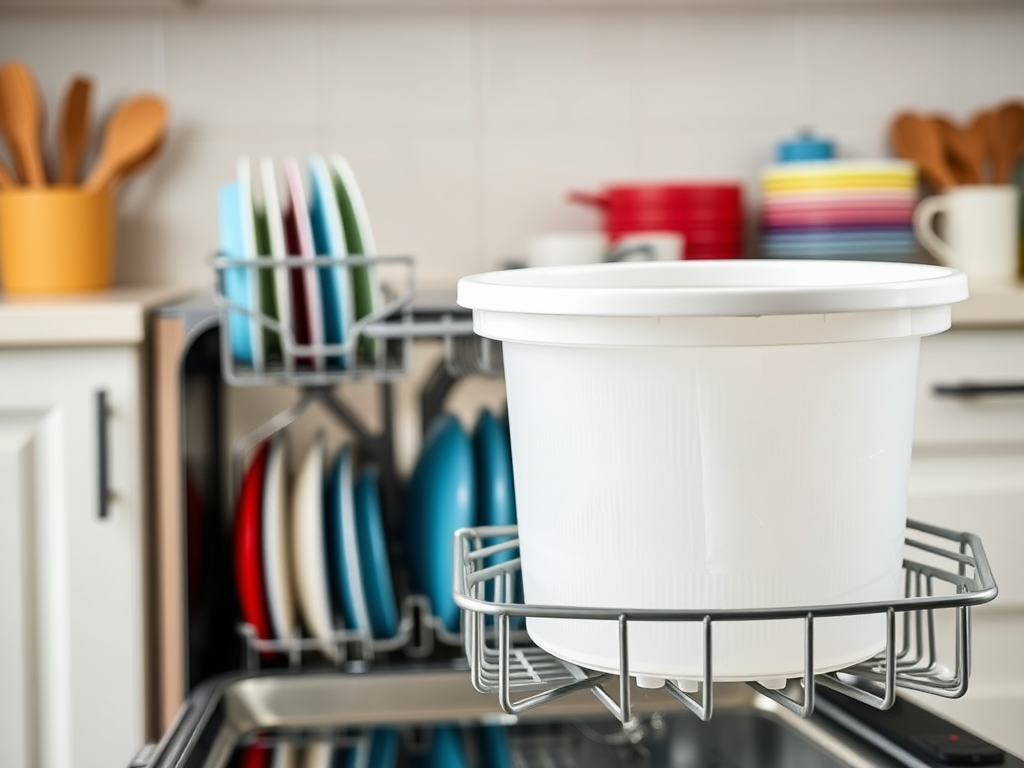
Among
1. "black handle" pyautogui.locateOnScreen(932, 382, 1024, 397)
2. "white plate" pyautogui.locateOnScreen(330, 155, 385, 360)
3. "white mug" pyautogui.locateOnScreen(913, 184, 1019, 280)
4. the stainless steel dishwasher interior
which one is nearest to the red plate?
"white plate" pyautogui.locateOnScreen(330, 155, 385, 360)

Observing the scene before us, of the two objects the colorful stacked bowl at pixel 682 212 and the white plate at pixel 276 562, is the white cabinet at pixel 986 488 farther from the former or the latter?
the white plate at pixel 276 562

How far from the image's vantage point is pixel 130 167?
5.09ft

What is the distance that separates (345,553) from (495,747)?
1.67 ft

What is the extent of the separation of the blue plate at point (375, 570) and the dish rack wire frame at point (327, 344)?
0.19 meters

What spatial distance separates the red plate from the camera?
3.94ft

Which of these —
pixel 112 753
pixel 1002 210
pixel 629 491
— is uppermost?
pixel 1002 210

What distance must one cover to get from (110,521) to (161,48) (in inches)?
29.2

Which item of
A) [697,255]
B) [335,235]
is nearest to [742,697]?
[335,235]

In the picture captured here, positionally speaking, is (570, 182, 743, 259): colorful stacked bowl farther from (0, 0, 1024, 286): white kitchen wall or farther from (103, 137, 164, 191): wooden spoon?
(103, 137, 164, 191): wooden spoon

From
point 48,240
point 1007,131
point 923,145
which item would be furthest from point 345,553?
point 1007,131

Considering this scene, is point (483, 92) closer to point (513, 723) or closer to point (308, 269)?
point (308, 269)

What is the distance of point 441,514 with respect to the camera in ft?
3.95

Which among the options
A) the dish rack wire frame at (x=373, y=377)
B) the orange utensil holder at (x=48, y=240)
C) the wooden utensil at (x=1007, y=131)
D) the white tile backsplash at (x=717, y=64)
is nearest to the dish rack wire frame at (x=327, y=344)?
the dish rack wire frame at (x=373, y=377)

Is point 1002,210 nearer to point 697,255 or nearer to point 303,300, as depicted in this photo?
point 697,255
